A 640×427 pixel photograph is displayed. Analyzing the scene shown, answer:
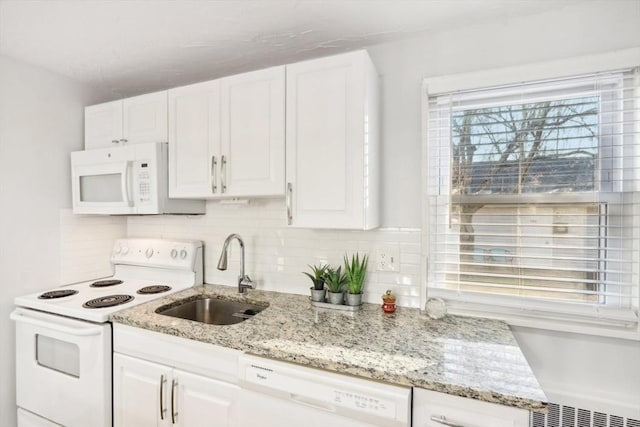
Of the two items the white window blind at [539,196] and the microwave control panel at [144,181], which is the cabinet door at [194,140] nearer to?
the microwave control panel at [144,181]

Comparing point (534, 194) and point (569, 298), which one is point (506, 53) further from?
point (569, 298)

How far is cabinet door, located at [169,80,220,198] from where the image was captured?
6.10 feet

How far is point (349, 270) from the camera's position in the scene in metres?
1.74

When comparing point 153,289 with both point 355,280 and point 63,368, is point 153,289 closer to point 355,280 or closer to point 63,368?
point 63,368

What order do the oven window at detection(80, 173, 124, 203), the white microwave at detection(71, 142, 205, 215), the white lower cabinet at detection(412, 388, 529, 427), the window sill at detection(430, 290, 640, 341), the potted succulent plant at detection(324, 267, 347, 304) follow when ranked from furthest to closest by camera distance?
the oven window at detection(80, 173, 124, 203), the white microwave at detection(71, 142, 205, 215), the potted succulent plant at detection(324, 267, 347, 304), the window sill at detection(430, 290, 640, 341), the white lower cabinet at detection(412, 388, 529, 427)

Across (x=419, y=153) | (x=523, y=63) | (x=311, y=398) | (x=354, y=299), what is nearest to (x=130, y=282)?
(x=354, y=299)

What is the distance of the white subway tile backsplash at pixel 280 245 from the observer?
1.76 m

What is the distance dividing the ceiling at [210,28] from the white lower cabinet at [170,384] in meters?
1.47

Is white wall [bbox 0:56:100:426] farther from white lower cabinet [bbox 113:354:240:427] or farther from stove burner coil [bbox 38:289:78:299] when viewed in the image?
white lower cabinet [bbox 113:354:240:427]

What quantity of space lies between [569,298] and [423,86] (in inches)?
47.1

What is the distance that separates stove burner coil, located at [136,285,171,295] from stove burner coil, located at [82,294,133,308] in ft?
0.35

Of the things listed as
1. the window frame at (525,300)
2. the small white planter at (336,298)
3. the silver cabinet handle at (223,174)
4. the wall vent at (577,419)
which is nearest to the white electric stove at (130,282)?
the silver cabinet handle at (223,174)

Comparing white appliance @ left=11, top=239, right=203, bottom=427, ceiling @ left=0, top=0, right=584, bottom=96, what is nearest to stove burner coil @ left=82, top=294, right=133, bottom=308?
white appliance @ left=11, top=239, right=203, bottom=427

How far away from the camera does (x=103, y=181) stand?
2139mm
